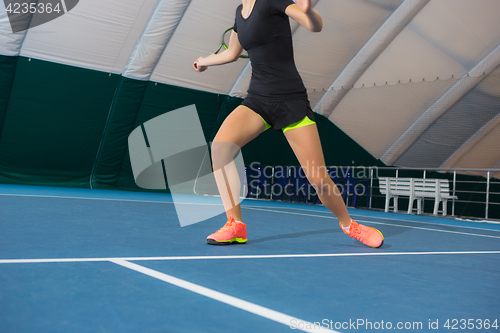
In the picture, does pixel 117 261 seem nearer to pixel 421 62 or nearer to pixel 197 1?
pixel 197 1

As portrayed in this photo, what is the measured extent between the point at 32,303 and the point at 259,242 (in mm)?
1683

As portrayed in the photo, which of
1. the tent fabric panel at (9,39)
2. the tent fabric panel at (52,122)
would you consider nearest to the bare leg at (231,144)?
the tent fabric panel at (9,39)

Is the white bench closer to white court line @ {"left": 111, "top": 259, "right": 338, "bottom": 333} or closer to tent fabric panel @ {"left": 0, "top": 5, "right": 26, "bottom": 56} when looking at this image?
white court line @ {"left": 111, "top": 259, "right": 338, "bottom": 333}

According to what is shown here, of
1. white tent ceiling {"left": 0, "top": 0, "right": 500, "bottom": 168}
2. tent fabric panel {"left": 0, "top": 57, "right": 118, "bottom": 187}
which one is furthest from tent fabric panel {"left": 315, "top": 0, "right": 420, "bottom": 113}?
tent fabric panel {"left": 0, "top": 57, "right": 118, "bottom": 187}

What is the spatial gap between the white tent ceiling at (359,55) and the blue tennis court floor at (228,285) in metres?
6.66

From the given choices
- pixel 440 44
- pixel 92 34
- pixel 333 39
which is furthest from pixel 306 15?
pixel 440 44

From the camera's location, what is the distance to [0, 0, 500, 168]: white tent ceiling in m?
8.48

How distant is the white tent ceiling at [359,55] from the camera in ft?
27.8

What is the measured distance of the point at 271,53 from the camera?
102 inches

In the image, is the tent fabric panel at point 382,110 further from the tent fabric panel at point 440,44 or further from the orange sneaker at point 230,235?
the orange sneaker at point 230,235

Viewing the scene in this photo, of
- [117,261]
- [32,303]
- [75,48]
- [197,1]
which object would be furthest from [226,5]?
[32,303]

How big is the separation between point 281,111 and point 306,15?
568 mm

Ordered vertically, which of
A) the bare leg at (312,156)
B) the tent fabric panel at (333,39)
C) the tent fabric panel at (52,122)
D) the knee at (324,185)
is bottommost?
the tent fabric panel at (52,122)

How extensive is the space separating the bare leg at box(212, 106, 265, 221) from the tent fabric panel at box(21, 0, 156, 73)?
6.50 m
